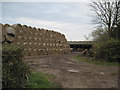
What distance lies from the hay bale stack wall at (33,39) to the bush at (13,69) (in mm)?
8805

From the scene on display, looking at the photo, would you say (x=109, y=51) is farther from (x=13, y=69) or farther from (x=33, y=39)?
(x=13, y=69)

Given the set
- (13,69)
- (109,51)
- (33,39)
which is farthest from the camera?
(33,39)

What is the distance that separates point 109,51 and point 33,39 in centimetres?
880

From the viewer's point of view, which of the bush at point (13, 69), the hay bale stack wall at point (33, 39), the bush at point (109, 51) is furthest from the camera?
the hay bale stack wall at point (33, 39)

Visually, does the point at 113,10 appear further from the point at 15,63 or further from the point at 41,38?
the point at 15,63

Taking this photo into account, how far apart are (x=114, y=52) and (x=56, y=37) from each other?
1230cm

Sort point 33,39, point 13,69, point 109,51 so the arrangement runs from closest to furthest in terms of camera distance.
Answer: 1. point 13,69
2. point 109,51
3. point 33,39

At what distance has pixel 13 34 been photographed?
51.3ft

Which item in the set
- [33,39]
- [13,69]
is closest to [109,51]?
[33,39]

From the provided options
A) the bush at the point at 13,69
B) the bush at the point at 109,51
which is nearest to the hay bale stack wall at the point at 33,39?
the bush at the point at 109,51

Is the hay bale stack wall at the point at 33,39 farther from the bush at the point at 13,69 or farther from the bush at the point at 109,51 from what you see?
the bush at the point at 13,69

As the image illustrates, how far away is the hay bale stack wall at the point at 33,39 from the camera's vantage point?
15.3 metres

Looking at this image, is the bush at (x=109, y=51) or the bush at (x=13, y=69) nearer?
the bush at (x=13, y=69)

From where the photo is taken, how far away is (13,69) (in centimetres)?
450
